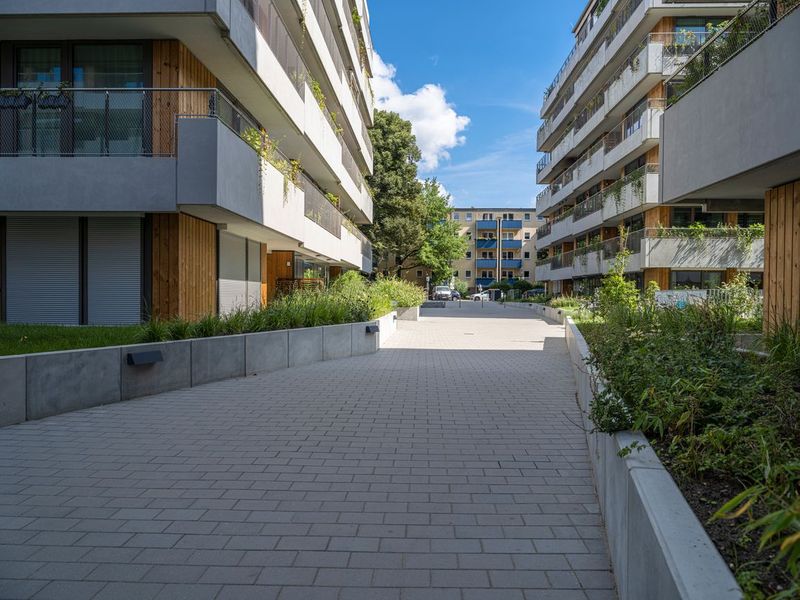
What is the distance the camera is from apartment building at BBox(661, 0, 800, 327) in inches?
281

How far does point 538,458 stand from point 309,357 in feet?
23.6

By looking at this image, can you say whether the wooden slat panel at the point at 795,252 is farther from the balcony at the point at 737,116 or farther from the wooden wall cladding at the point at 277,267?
the wooden wall cladding at the point at 277,267

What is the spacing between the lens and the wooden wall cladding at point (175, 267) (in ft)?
39.0

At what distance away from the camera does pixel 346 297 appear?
16781mm

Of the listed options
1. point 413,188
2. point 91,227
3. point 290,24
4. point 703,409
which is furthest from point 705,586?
point 413,188

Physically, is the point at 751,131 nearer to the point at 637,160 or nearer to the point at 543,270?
the point at 637,160

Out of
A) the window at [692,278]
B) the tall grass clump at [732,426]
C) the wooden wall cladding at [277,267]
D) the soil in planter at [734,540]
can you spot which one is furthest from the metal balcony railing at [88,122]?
the window at [692,278]

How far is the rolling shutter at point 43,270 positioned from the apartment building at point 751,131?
11963 mm

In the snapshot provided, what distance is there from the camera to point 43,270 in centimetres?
1215

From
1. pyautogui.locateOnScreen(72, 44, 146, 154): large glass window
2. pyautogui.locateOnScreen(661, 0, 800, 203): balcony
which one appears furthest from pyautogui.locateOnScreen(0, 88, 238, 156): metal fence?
pyautogui.locateOnScreen(661, 0, 800, 203): balcony

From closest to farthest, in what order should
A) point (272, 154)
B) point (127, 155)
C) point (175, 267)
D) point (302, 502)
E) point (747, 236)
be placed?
point (302, 502), point (127, 155), point (175, 267), point (272, 154), point (747, 236)

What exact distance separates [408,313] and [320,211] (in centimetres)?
935

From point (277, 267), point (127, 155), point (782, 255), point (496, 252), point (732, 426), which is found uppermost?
point (496, 252)

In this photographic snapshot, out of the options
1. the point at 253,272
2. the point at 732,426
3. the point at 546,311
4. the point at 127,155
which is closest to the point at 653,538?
the point at 732,426
